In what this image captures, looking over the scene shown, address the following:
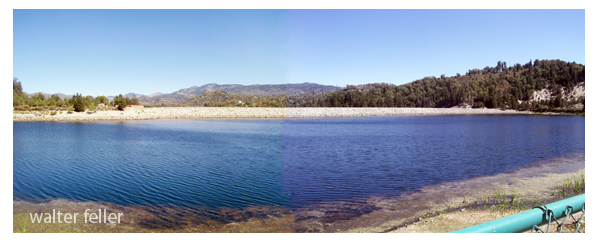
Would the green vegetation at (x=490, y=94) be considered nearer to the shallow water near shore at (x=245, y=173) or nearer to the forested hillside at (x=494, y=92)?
the forested hillside at (x=494, y=92)

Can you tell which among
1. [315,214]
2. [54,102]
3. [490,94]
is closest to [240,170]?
[315,214]

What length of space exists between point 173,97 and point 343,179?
191ft

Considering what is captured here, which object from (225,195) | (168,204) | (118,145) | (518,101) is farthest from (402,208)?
(518,101)

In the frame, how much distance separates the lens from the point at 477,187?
7.54 metres

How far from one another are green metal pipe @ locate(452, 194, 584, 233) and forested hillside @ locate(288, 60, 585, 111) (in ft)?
202

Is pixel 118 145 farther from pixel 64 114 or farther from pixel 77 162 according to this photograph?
pixel 64 114

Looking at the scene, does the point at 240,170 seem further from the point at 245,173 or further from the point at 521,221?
the point at 521,221

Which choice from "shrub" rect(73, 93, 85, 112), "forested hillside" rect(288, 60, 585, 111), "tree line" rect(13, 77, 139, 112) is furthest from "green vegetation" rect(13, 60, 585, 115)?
"shrub" rect(73, 93, 85, 112)

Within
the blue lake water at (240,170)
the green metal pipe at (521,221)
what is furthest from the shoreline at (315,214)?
the green metal pipe at (521,221)

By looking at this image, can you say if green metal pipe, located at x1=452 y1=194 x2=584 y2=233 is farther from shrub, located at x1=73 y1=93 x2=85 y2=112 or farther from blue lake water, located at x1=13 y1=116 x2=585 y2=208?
shrub, located at x1=73 y1=93 x2=85 y2=112

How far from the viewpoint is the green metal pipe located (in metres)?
2.27

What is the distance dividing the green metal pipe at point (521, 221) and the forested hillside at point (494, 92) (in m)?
61.5

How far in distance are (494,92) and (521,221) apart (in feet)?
300

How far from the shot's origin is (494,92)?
80250 millimetres
